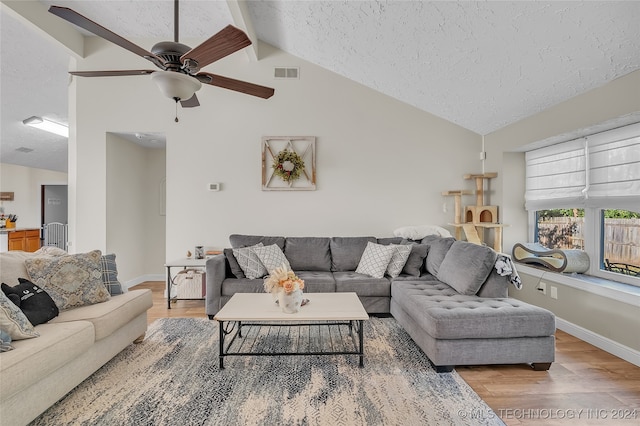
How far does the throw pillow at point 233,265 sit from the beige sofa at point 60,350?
1020mm

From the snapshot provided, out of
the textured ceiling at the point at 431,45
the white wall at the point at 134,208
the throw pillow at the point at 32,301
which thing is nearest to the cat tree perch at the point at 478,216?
the textured ceiling at the point at 431,45

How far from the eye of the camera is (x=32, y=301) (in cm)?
207

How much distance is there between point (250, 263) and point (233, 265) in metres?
0.21

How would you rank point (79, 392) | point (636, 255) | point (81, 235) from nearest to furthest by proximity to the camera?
1. point (79, 392)
2. point (636, 255)
3. point (81, 235)

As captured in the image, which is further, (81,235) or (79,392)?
(81,235)

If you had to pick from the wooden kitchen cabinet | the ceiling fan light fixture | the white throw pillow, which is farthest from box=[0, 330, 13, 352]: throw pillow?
the wooden kitchen cabinet

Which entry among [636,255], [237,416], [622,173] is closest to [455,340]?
[237,416]

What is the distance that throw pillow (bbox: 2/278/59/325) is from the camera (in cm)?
203

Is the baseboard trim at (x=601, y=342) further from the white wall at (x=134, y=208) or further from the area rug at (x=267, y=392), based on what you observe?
the white wall at (x=134, y=208)

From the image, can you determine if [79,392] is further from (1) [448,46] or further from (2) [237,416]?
(1) [448,46]

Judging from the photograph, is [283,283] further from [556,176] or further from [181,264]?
[556,176]

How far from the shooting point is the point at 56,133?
5.98 meters

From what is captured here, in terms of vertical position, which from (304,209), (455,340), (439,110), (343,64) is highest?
(343,64)

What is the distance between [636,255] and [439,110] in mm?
2542
